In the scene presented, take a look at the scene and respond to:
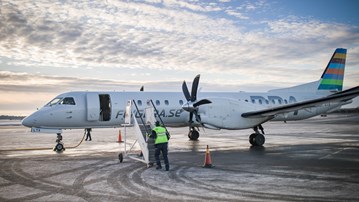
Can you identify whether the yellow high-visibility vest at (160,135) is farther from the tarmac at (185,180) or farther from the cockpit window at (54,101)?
the cockpit window at (54,101)

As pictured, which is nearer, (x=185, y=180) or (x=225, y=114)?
(x=185, y=180)

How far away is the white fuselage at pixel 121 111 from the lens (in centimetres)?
1892

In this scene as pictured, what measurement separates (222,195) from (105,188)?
3.12 m

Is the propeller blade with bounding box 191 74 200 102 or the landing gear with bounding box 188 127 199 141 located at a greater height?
the propeller blade with bounding box 191 74 200 102

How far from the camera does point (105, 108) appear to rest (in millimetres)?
21219

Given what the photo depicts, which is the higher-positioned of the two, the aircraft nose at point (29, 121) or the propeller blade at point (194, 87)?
the propeller blade at point (194, 87)

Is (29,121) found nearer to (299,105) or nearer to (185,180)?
(185,180)

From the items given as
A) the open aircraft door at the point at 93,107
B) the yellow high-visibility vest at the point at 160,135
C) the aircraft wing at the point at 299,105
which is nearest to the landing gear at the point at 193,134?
the aircraft wing at the point at 299,105

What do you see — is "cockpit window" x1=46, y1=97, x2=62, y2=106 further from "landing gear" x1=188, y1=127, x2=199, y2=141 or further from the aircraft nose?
"landing gear" x1=188, y1=127, x2=199, y2=141

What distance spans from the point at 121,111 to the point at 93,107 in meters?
1.82

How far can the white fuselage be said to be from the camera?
18.9 meters

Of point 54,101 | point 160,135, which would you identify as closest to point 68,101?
point 54,101

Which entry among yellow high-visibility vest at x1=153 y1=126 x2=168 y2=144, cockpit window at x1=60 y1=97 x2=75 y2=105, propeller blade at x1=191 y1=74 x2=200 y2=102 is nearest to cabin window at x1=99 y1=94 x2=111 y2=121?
cockpit window at x1=60 y1=97 x2=75 y2=105

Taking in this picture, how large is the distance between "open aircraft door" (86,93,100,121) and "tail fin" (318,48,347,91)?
18455 millimetres
